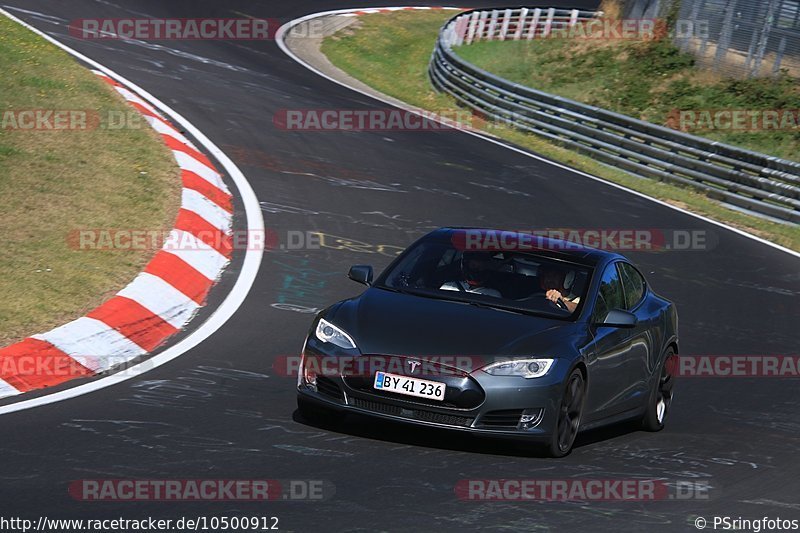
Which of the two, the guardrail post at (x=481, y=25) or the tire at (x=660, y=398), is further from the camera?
the guardrail post at (x=481, y=25)

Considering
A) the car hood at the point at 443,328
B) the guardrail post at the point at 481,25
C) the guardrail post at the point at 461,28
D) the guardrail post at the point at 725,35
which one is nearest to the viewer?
the car hood at the point at 443,328

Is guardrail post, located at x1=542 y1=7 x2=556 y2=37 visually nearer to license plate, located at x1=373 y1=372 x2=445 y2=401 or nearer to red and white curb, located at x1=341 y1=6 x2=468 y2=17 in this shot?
red and white curb, located at x1=341 y1=6 x2=468 y2=17

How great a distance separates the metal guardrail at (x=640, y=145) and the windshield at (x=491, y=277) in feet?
43.2

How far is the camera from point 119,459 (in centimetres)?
721

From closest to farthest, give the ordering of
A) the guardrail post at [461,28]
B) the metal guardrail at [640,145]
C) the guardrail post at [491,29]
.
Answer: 1. the metal guardrail at [640,145]
2. the guardrail post at [461,28]
3. the guardrail post at [491,29]

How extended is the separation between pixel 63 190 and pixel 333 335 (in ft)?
20.0

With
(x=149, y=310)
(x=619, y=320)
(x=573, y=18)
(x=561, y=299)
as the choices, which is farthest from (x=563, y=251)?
(x=573, y=18)

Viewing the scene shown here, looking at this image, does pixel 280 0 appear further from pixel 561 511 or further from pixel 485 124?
pixel 561 511

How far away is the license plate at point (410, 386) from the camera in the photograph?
803 cm

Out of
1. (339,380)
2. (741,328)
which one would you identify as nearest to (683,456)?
(339,380)

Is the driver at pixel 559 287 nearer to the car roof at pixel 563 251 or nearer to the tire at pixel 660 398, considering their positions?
the car roof at pixel 563 251

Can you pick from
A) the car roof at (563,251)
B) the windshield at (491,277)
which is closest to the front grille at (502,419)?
the windshield at (491,277)

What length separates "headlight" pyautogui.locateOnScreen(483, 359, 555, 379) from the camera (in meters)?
8.12

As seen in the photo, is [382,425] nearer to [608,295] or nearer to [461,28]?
[608,295]
